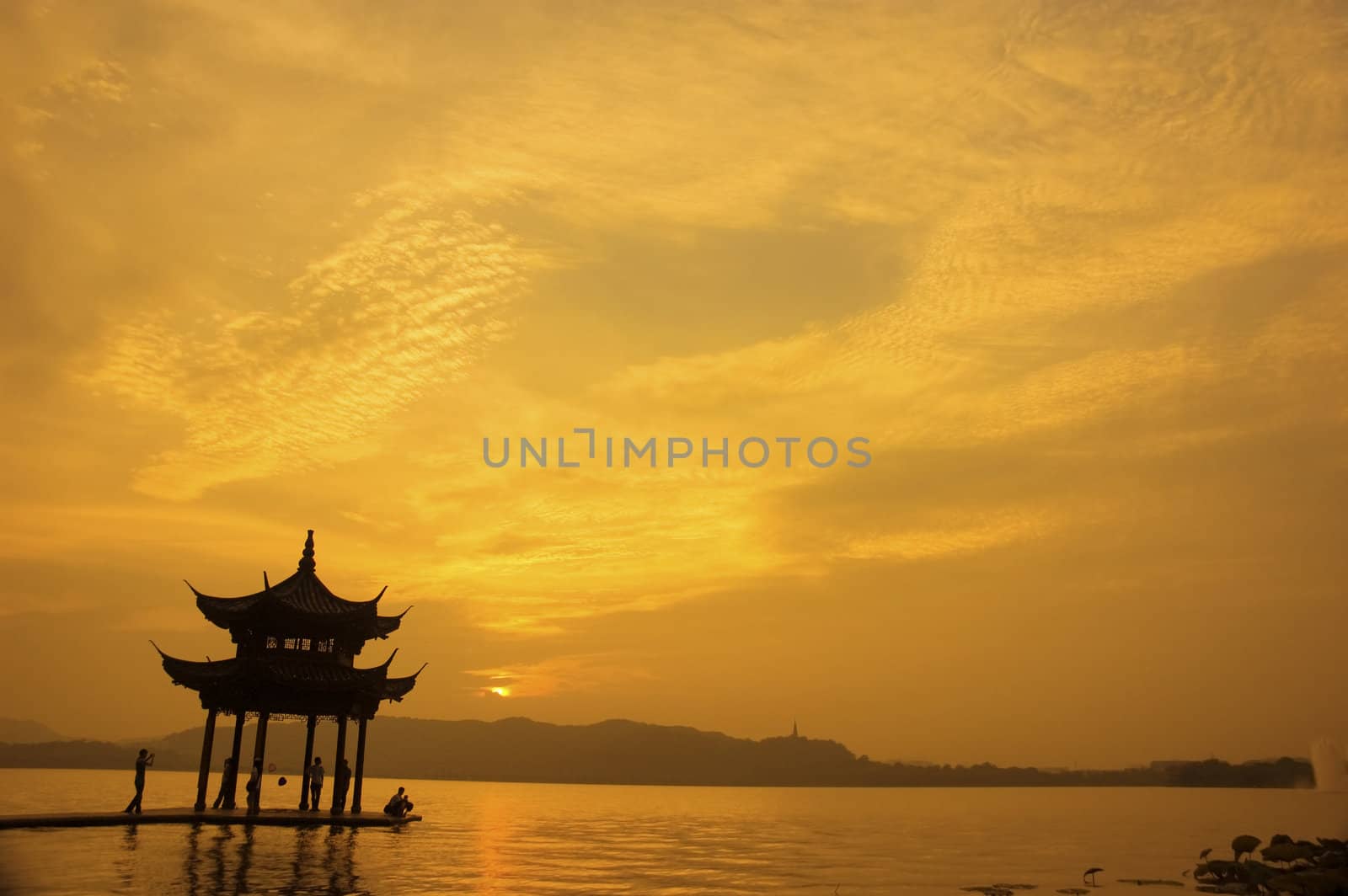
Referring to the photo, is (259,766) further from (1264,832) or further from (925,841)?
(1264,832)

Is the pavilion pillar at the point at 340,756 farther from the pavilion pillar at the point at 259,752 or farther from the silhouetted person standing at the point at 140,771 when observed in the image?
the silhouetted person standing at the point at 140,771

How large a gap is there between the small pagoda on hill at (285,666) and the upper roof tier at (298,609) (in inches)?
1.4

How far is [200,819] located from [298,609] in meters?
8.63

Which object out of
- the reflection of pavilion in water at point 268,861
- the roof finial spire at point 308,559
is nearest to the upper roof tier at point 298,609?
the roof finial spire at point 308,559

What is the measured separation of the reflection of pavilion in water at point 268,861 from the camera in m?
26.8

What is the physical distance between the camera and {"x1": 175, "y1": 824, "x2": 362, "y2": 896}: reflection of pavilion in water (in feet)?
87.8

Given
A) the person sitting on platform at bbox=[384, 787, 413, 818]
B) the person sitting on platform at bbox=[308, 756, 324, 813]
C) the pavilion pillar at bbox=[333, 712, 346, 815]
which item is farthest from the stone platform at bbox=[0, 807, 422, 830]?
the person sitting on platform at bbox=[384, 787, 413, 818]

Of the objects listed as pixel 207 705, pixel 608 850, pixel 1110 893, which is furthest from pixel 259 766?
pixel 1110 893

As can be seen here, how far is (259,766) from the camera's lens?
41.9 metres

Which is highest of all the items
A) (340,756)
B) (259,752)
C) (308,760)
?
(259,752)

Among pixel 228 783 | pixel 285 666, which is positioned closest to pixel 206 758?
pixel 228 783

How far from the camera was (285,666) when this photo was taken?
4231 centimetres

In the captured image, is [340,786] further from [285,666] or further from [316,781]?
[285,666]

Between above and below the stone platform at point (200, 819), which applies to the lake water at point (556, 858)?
below
